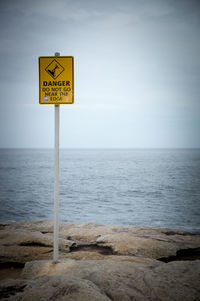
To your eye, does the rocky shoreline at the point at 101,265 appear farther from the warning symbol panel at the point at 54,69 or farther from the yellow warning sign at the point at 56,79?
the warning symbol panel at the point at 54,69

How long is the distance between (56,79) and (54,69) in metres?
0.18

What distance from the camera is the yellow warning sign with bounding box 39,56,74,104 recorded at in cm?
440

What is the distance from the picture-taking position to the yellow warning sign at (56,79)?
14.4ft

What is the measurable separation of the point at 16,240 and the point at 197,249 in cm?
423

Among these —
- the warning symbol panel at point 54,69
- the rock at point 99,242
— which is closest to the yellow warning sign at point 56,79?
the warning symbol panel at point 54,69

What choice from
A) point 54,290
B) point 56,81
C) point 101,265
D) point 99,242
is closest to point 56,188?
point 101,265

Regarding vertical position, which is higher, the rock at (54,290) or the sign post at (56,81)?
the sign post at (56,81)

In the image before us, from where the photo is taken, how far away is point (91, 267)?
13.7 ft

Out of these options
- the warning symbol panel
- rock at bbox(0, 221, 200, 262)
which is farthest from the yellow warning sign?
rock at bbox(0, 221, 200, 262)

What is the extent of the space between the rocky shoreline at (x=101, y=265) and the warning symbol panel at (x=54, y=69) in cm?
333

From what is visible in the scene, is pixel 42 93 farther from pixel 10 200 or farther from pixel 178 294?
pixel 10 200

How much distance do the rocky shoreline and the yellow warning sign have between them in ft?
9.56

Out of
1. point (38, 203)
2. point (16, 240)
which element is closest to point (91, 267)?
point (16, 240)

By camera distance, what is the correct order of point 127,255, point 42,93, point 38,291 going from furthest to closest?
point 127,255 → point 42,93 → point 38,291
